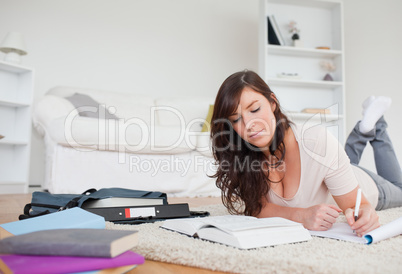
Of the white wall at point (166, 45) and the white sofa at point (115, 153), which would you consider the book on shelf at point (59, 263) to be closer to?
the white sofa at point (115, 153)

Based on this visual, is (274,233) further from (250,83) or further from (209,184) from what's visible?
(209,184)

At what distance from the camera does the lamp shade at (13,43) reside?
3.35 meters

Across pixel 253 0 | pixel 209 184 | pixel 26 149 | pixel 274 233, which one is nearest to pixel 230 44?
pixel 253 0

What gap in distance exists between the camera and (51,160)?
2.69 meters

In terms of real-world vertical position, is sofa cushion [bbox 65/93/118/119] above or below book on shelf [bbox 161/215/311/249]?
above

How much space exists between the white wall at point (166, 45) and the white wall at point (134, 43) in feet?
0.03

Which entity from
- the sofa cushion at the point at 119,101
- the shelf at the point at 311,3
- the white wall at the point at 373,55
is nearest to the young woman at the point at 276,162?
the sofa cushion at the point at 119,101

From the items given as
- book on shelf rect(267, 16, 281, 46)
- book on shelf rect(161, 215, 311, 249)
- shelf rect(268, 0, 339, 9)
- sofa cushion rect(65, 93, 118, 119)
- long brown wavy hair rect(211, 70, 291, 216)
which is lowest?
book on shelf rect(161, 215, 311, 249)

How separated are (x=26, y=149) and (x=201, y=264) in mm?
3140

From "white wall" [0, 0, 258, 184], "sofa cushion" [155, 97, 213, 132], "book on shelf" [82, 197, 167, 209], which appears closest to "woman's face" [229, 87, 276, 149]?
"book on shelf" [82, 197, 167, 209]

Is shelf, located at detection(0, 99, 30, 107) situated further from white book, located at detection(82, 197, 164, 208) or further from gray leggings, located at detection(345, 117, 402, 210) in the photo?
gray leggings, located at detection(345, 117, 402, 210)

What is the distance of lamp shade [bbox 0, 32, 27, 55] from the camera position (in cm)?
335

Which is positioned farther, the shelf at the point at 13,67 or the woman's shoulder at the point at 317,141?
the shelf at the point at 13,67

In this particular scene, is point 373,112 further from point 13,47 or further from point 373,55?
point 373,55
